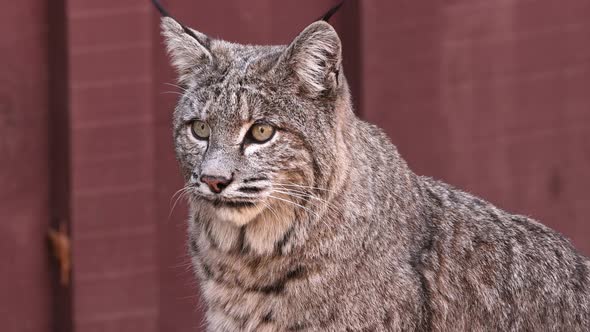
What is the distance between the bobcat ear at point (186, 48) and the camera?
5.68 metres

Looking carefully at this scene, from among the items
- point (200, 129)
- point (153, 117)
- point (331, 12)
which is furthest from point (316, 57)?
Result: point (153, 117)

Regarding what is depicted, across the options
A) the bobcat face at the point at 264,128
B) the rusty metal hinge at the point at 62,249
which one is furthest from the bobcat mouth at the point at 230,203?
the rusty metal hinge at the point at 62,249

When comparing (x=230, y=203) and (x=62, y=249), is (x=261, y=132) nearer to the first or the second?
(x=230, y=203)

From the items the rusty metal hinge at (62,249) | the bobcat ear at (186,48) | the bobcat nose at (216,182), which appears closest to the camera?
the bobcat nose at (216,182)

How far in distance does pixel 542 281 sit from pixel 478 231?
31cm

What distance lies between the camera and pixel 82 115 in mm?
6914

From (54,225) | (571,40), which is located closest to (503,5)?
(571,40)

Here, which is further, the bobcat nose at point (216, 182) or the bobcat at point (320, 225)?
the bobcat at point (320, 225)

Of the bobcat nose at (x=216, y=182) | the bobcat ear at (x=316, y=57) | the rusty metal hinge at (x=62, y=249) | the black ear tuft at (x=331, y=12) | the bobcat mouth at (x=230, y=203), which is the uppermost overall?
the black ear tuft at (x=331, y=12)

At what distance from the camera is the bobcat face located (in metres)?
5.35

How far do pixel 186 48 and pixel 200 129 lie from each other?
37 centimetres

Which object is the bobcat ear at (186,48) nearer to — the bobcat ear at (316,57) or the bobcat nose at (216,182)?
the bobcat ear at (316,57)

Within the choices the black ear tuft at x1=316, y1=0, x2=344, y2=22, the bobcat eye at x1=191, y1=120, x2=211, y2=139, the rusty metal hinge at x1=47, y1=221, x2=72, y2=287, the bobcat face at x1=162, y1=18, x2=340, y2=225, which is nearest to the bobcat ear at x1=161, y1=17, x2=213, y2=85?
the bobcat face at x1=162, y1=18, x2=340, y2=225

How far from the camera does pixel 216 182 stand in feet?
17.3
